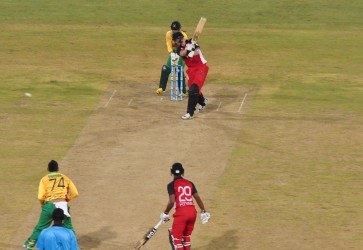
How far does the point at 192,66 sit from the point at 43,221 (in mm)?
10490

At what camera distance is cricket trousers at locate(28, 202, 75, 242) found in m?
22.0

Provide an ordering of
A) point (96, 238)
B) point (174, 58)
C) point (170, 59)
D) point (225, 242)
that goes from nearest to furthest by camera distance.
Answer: point (225, 242), point (96, 238), point (174, 58), point (170, 59)

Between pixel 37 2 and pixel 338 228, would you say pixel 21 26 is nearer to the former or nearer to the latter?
pixel 37 2

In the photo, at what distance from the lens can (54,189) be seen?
22.1 m

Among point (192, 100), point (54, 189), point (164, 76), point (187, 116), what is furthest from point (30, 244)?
point (164, 76)

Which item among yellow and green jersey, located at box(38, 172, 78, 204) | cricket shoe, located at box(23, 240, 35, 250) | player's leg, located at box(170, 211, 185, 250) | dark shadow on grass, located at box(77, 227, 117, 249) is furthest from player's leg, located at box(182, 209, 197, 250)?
cricket shoe, located at box(23, 240, 35, 250)

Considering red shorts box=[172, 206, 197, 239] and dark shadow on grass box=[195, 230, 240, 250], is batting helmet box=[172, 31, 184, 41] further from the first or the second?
red shorts box=[172, 206, 197, 239]

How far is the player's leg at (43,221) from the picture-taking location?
72.4 ft

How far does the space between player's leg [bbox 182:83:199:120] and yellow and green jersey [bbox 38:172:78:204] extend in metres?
9.70

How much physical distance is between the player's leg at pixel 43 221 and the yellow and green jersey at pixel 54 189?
141 mm

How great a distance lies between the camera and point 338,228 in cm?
2412

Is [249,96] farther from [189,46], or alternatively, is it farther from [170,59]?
[189,46]

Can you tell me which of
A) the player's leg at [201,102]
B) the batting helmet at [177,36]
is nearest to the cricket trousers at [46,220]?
the batting helmet at [177,36]

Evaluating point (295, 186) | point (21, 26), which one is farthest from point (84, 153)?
point (21, 26)
